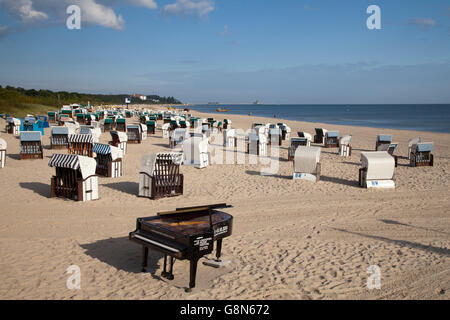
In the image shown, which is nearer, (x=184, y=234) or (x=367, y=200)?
(x=184, y=234)

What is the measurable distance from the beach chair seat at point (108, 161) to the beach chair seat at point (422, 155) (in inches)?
470

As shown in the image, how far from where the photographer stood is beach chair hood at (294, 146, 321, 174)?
11.7 metres

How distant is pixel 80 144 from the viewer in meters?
14.8

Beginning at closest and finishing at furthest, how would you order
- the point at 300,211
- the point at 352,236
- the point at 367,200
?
the point at 352,236
the point at 300,211
the point at 367,200

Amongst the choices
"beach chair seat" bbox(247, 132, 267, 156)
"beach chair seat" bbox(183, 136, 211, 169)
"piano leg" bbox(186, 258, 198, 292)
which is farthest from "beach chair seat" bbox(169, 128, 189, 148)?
"piano leg" bbox(186, 258, 198, 292)

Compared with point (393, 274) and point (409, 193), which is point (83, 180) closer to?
point (393, 274)

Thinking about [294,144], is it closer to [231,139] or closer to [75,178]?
[231,139]

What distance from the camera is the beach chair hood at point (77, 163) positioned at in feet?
29.2

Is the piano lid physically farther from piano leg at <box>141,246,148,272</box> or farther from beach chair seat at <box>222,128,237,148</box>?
beach chair seat at <box>222,128,237,148</box>

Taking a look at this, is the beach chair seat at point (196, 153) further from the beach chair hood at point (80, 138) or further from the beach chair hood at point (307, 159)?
the beach chair hood at point (80, 138)

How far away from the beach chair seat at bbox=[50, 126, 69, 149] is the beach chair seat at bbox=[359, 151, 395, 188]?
14746 millimetres

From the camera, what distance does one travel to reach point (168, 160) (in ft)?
32.1

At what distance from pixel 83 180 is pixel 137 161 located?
245 inches
